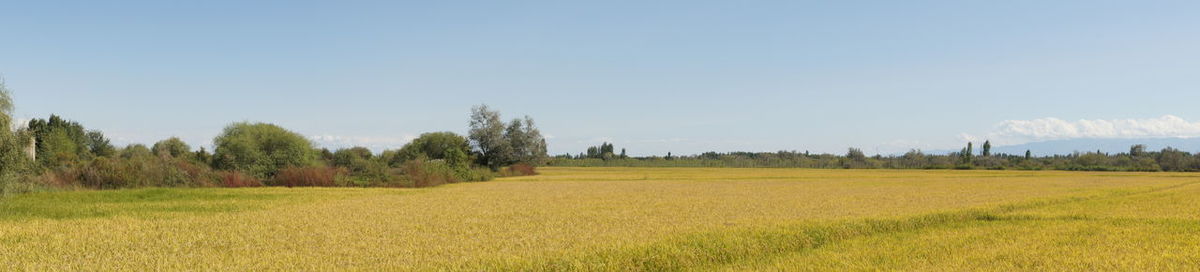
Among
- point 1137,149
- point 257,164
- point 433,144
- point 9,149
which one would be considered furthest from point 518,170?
point 1137,149

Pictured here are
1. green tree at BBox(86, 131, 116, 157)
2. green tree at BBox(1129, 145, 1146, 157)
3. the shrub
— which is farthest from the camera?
green tree at BBox(1129, 145, 1146, 157)

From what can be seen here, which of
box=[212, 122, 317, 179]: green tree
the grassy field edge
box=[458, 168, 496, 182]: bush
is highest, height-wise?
box=[212, 122, 317, 179]: green tree

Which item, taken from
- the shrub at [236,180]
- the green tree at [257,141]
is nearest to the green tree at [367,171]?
the shrub at [236,180]

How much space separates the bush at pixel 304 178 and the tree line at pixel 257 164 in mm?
55

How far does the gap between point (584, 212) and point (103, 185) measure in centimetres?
2929

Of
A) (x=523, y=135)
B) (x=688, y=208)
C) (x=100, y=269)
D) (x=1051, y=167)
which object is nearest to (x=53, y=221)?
(x=100, y=269)

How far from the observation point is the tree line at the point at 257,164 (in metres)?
28.7

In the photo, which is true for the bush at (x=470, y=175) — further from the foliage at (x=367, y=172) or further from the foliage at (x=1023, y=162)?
the foliage at (x=1023, y=162)

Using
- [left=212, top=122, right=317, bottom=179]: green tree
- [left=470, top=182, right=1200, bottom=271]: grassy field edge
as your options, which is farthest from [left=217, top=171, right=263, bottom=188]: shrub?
[left=470, top=182, right=1200, bottom=271]: grassy field edge

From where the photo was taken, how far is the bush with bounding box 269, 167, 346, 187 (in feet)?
133

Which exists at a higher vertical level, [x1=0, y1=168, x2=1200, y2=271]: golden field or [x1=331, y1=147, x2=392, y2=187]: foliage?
[x1=331, y1=147, x2=392, y2=187]: foliage

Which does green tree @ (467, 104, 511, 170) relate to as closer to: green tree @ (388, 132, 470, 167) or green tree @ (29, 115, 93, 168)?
green tree @ (388, 132, 470, 167)

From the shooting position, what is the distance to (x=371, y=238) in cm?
1388

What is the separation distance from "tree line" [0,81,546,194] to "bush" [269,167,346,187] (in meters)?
0.06
